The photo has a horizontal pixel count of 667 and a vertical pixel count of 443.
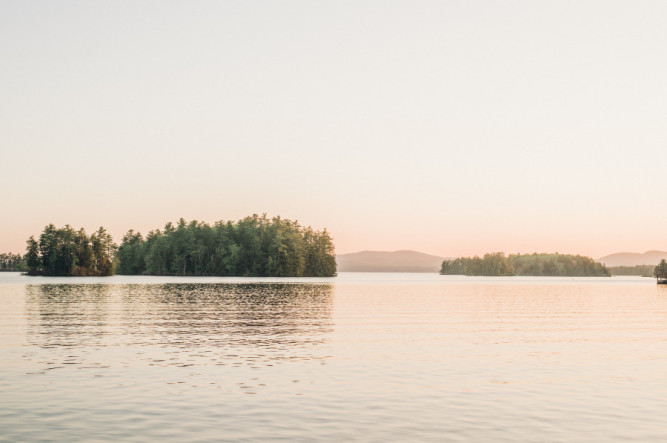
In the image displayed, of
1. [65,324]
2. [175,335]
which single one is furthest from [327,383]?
[65,324]

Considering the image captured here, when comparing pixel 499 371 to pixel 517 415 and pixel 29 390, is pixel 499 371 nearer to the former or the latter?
pixel 517 415

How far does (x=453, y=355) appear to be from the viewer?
3556cm

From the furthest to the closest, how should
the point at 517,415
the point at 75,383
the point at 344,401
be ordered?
the point at 75,383
the point at 344,401
the point at 517,415

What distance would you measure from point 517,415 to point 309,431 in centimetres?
717

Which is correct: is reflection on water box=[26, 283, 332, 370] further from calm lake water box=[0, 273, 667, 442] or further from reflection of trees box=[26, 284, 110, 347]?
calm lake water box=[0, 273, 667, 442]

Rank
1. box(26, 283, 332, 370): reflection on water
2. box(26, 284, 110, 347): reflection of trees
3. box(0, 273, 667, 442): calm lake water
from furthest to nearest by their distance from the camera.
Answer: box(26, 284, 110, 347): reflection of trees → box(26, 283, 332, 370): reflection on water → box(0, 273, 667, 442): calm lake water

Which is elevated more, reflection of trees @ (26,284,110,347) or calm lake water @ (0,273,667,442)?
reflection of trees @ (26,284,110,347)

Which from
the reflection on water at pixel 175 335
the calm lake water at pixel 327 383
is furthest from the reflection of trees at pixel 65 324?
the calm lake water at pixel 327 383

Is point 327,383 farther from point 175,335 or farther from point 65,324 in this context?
point 65,324

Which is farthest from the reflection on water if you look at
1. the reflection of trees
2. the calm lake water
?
the calm lake water

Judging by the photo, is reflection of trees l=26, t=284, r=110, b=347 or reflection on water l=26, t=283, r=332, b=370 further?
reflection of trees l=26, t=284, r=110, b=347

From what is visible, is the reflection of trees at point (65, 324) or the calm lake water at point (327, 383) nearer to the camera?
the calm lake water at point (327, 383)

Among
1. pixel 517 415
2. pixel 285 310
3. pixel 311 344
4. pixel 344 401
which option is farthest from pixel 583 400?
pixel 285 310

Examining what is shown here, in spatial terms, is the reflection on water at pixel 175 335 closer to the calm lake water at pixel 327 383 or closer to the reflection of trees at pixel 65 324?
the reflection of trees at pixel 65 324
